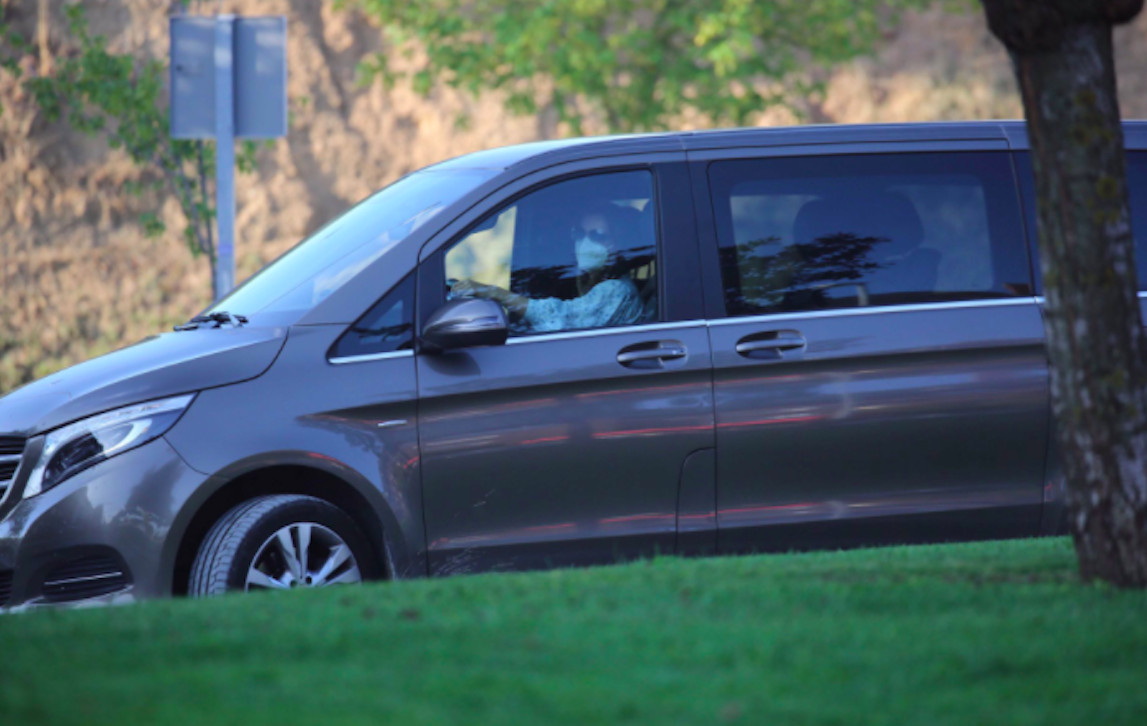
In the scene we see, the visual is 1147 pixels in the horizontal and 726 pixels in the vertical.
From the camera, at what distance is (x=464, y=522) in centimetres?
511

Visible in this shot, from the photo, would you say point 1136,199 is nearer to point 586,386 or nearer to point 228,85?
point 586,386

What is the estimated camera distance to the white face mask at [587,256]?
5.46 metres

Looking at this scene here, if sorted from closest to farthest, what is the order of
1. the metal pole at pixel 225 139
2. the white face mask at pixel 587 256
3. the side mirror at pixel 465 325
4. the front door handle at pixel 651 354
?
the side mirror at pixel 465 325 < the front door handle at pixel 651 354 < the white face mask at pixel 587 256 < the metal pole at pixel 225 139

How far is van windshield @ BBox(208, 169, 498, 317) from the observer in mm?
5355

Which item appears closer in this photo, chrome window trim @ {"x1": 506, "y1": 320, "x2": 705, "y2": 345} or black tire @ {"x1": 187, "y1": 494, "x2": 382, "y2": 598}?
black tire @ {"x1": 187, "y1": 494, "x2": 382, "y2": 598}

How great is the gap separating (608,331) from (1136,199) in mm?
2252

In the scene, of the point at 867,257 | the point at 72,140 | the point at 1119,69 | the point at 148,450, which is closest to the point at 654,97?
the point at 72,140

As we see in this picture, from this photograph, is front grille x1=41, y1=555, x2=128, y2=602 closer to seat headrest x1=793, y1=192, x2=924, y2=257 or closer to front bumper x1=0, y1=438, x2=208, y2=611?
front bumper x1=0, y1=438, x2=208, y2=611

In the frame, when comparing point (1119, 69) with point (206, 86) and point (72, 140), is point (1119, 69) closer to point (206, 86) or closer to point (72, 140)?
point (72, 140)

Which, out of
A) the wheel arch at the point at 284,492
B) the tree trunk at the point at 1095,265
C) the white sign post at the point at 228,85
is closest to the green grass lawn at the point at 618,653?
the tree trunk at the point at 1095,265

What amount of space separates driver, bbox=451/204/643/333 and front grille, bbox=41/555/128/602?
1538 millimetres

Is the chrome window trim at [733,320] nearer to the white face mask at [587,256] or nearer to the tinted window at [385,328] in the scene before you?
the tinted window at [385,328]

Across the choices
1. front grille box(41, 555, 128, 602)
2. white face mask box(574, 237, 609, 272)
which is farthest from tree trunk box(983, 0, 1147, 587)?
front grille box(41, 555, 128, 602)

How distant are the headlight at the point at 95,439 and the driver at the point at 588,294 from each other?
46.1 inches
